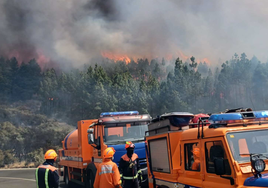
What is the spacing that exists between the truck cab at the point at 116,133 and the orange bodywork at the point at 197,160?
11.1ft

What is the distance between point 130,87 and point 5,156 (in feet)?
77.9

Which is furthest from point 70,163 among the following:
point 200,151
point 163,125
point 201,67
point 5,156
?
point 201,67

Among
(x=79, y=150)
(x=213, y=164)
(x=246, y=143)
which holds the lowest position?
(x=213, y=164)

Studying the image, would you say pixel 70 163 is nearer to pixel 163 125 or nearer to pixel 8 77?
pixel 163 125

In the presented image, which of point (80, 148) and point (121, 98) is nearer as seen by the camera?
point (80, 148)

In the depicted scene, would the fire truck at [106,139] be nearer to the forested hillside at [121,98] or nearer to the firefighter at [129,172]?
the firefighter at [129,172]

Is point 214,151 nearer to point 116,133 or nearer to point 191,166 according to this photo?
point 191,166

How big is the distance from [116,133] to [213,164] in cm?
568

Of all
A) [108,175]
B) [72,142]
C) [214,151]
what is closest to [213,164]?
[214,151]

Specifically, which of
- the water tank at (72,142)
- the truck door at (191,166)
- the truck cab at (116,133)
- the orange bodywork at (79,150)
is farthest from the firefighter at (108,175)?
the water tank at (72,142)

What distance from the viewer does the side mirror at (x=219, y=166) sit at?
12.9 ft

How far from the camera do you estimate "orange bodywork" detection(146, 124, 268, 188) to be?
3943 millimetres

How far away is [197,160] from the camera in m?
4.75

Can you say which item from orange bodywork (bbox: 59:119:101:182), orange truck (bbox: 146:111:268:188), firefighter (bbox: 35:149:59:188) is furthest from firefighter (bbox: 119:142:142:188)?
orange bodywork (bbox: 59:119:101:182)
